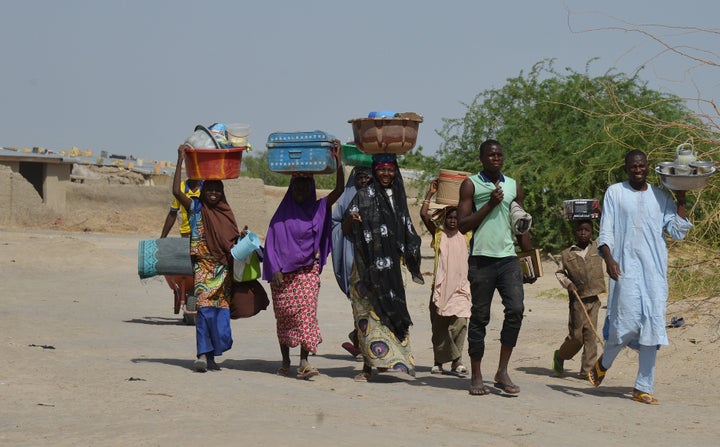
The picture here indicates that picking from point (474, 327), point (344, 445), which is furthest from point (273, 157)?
point (344, 445)

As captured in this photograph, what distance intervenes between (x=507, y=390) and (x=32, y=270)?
1278 cm

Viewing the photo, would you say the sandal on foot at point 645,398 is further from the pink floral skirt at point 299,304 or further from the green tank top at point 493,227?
the pink floral skirt at point 299,304

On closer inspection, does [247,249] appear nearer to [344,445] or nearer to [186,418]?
[186,418]

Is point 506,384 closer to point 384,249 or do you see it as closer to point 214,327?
point 384,249

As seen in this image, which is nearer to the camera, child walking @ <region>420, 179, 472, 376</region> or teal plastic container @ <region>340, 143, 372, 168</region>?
teal plastic container @ <region>340, 143, 372, 168</region>

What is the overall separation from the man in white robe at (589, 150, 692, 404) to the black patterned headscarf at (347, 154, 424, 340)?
1573 mm

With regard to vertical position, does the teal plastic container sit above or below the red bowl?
above

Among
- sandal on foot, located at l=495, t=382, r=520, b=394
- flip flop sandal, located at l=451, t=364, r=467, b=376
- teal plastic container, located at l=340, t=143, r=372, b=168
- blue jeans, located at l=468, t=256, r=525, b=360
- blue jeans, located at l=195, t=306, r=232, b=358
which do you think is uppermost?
teal plastic container, located at l=340, t=143, r=372, b=168

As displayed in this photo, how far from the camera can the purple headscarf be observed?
345 inches

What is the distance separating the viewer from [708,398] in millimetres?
8477

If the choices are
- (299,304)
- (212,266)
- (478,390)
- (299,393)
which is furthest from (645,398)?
(212,266)

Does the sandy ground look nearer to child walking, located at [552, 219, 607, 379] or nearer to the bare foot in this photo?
the bare foot

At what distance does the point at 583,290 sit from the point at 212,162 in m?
3.25

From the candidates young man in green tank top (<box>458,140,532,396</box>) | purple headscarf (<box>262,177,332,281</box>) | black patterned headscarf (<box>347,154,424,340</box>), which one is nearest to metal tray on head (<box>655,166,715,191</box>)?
young man in green tank top (<box>458,140,532,396</box>)
